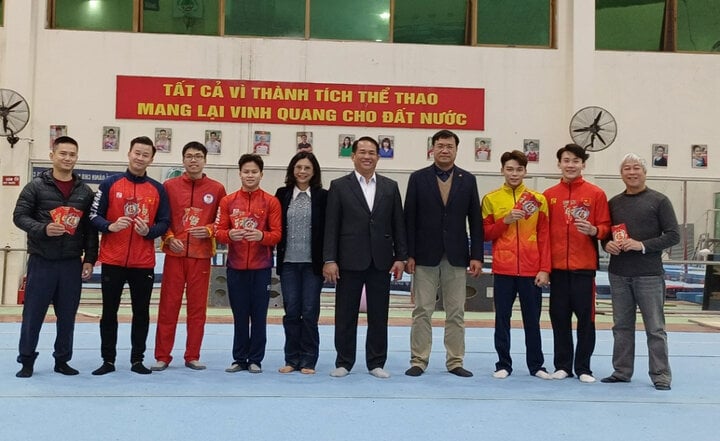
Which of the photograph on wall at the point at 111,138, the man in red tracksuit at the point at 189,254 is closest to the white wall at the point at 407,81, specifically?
the photograph on wall at the point at 111,138

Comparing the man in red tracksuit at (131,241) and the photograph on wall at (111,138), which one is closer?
the man in red tracksuit at (131,241)

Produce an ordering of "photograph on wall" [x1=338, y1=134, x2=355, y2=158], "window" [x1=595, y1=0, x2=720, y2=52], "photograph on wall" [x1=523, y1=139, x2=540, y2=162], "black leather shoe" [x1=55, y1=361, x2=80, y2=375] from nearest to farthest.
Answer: "black leather shoe" [x1=55, y1=361, x2=80, y2=375], "photograph on wall" [x1=338, y1=134, x2=355, y2=158], "photograph on wall" [x1=523, y1=139, x2=540, y2=162], "window" [x1=595, y1=0, x2=720, y2=52]

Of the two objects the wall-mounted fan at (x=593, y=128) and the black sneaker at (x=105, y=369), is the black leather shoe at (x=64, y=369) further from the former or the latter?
the wall-mounted fan at (x=593, y=128)

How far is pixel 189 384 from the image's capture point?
15.4 ft

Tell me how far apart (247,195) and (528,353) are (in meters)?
2.65

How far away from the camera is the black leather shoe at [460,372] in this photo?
5160 mm

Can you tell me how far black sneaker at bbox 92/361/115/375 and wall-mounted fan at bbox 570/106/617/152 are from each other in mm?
7939

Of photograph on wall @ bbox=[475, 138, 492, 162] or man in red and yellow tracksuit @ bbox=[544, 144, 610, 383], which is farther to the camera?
photograph on wall @ bbox=[475, 138, 492, 162]

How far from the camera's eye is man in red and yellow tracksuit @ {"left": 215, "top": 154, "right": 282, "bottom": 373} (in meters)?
5.21

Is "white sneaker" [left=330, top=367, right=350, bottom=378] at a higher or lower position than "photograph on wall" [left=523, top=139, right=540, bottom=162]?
lower

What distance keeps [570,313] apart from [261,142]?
674 centimetres

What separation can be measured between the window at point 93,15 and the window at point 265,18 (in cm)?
170

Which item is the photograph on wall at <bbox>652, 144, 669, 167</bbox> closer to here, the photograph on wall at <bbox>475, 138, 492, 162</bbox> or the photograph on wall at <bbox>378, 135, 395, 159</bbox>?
the photograph on wall at <bbox>475, 138, 492, 162</bbox>

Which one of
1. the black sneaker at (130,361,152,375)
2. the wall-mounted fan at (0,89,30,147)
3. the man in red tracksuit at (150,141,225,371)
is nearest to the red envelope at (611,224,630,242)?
the man in red tracksuit at (150,141,225,371)
